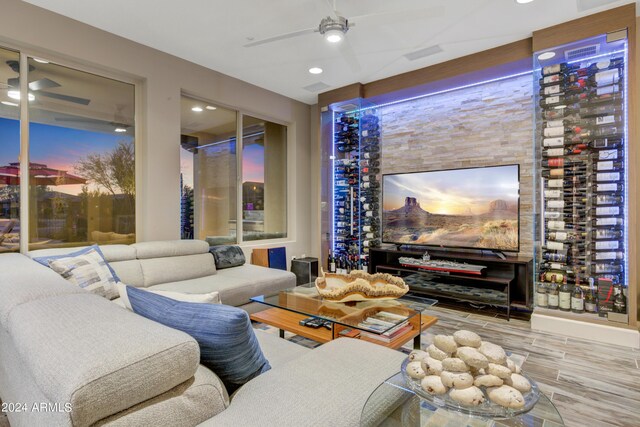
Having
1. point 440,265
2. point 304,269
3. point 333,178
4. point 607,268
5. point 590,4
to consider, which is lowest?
point 304,269

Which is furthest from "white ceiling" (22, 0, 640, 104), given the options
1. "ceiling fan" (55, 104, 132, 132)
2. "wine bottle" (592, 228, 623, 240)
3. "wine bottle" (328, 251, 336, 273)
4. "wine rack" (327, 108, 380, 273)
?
"wine bottle" (328, 251, 336, 273)

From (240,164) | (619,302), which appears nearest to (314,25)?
(240,164)

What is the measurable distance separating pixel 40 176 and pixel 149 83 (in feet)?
4.60

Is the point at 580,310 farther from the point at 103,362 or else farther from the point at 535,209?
the point at 103,362

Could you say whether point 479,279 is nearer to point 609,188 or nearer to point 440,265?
point 440,265

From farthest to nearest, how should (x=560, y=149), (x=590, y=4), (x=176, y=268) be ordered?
(x=176, y=268) < (x=560, y=149) < (x=590, y=4)

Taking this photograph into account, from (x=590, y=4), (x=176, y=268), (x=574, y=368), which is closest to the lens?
(x=574, y=368)

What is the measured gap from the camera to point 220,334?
3.43ft

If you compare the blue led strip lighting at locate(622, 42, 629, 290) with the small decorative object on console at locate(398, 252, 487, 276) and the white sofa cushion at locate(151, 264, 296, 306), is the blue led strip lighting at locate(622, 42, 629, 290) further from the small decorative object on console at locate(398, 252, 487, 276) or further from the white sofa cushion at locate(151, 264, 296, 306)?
the white sofa cushion at locate(151, 264, 296, 306)

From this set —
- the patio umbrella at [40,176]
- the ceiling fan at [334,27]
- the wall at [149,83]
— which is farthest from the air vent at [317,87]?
the patio umbrella at [40,176]

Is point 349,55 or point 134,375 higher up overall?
point 349,55

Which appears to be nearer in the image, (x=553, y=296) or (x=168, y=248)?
(x=553, y=296)

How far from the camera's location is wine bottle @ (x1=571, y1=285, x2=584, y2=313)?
316 centimetres

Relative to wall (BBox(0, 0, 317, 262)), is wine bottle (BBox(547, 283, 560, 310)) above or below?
below
